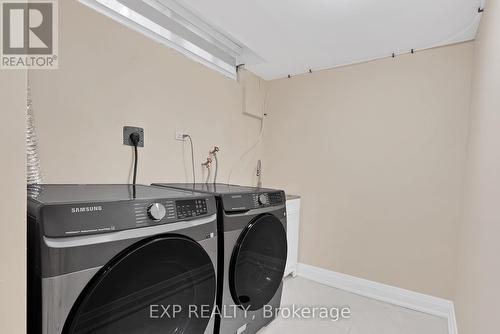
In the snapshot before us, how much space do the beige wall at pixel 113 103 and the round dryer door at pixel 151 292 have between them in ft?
2.72

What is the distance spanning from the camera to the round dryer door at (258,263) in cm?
131

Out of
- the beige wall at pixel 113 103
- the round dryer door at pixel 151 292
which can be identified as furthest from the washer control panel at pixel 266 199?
the beige wall at pixel 113 103

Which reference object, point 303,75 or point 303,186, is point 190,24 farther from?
point 303,186

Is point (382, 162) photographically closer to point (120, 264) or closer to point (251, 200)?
point (251, 200)

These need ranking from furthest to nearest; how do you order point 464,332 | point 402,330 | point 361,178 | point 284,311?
point 361,178 → point 284,311 → point 402,330 → point 464,332

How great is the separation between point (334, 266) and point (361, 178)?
0.89m

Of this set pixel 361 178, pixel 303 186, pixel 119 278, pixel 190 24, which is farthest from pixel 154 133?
pixel 361 178

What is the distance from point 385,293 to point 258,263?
138cm

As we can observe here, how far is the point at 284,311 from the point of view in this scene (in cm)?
191

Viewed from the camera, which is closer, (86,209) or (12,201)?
(12,201)

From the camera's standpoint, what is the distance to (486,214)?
1.08m

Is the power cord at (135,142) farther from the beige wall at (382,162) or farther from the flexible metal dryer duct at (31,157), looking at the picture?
the beige wall at (382,162)

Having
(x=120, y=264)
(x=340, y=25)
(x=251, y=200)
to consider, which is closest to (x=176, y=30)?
(x=340, y=25)

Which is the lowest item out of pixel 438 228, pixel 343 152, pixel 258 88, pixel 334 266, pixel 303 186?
pixel 334 266
